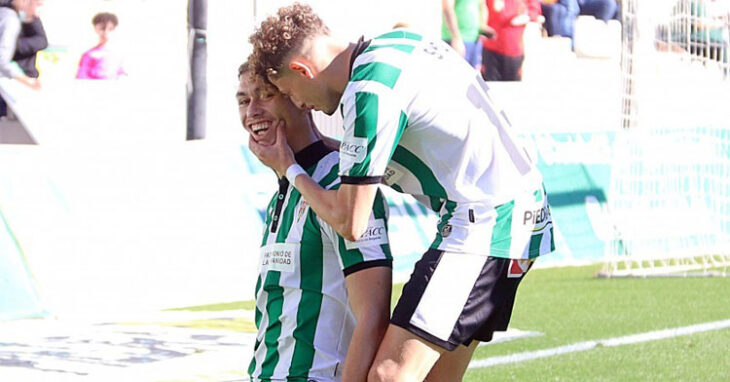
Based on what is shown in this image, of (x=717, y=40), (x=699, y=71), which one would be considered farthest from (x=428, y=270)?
(x=699, y=71)

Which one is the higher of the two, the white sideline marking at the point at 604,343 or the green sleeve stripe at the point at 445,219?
the green sleeve stripe at the point at 445,219

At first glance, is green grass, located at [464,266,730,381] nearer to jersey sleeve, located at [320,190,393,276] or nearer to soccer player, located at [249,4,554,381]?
soccer player, located at [249,4,554,381]

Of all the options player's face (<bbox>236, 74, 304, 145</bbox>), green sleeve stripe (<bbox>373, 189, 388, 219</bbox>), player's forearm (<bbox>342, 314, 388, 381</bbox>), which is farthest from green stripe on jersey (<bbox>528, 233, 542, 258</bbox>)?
player's face (<bbox>236, 74, 304, 145</bbox>)

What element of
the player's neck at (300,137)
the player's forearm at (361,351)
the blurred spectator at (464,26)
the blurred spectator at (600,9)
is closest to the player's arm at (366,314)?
the player's forearm at (361,351)

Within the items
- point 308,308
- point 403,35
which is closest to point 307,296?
point 308,308

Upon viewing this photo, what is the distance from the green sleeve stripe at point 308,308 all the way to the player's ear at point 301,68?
0.49m

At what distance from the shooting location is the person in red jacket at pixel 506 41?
1838 centimetres

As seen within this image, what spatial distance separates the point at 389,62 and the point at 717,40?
37.7 feet

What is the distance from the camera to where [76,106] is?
13867 millimetres

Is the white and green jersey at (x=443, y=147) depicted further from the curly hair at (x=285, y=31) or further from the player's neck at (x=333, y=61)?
the curly hair at (x=285, y=31)

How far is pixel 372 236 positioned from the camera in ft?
12.7

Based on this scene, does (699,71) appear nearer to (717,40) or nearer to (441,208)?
(717,40)

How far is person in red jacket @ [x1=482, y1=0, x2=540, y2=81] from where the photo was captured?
1838cm

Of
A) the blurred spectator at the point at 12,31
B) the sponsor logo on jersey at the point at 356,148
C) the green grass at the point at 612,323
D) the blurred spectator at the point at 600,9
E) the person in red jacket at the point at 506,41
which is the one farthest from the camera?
the blurred spectator at the point at 600,9
